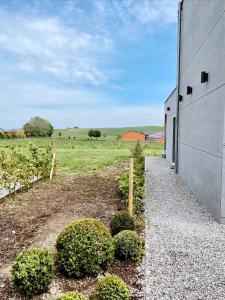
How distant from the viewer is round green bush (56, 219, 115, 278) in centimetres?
379

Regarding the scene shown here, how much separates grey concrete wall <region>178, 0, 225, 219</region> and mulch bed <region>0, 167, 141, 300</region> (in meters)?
2.27

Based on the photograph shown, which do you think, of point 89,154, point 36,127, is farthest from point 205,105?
point 36,127

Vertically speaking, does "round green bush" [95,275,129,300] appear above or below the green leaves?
below

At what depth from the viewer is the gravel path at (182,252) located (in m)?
3.56

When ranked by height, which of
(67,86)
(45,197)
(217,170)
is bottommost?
(45,197)

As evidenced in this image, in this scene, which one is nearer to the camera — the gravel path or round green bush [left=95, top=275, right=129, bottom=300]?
round green bush [left=95, top=275, right=129, bottom=300]

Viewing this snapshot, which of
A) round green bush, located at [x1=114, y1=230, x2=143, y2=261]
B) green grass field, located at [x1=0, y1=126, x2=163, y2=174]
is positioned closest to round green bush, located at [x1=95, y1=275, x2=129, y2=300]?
round green bush, located at [x1=114, y1=230, x2=143, y2=261]

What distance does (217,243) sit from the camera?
5.03 metres

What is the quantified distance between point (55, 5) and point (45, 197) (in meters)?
6.68

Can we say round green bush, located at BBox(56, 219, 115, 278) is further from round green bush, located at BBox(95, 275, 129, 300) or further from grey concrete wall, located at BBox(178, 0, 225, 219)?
grey concrete wall, located at BBox(178, 0, 225, 219)

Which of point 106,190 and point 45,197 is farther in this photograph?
point 106,190

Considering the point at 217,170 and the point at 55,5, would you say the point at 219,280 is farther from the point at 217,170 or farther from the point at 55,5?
the point at 55,5

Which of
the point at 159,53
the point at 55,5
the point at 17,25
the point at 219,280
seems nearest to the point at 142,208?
the point at 219,280

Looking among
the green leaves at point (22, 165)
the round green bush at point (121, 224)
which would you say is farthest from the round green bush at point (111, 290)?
the green leaves at point (22, 165)
